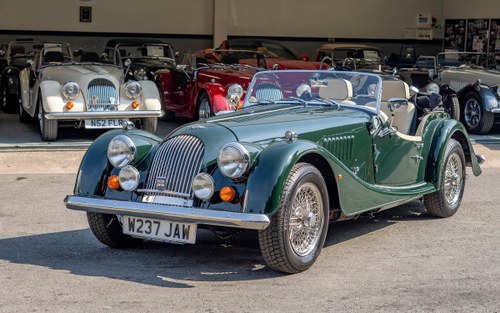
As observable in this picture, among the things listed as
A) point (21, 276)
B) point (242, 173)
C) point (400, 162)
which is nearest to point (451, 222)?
point (400, 162)

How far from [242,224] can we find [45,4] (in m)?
18.5

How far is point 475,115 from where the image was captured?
14.5m

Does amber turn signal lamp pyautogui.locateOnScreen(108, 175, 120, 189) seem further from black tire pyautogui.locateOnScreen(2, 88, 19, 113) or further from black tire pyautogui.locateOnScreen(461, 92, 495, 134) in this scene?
black tire pyautogui.locateOnScreen(2, 88, 19, 113)

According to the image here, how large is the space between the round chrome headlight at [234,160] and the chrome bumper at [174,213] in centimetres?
28

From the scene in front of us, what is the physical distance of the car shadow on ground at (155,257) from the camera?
5824 mm

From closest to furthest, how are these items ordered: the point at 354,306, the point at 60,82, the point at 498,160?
the point at 354,306 < the point at 498,160 < the point at 60,82

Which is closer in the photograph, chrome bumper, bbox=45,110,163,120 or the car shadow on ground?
the car shadow on ground

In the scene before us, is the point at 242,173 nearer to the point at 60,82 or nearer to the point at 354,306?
the point at 354,306

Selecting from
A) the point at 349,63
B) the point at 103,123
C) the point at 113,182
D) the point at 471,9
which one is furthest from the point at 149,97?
the point at 471,9

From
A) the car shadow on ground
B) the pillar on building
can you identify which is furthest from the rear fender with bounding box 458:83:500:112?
the pillar on building

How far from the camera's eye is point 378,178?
23.7 ft

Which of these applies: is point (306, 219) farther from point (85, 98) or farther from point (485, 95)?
point (485, 95)

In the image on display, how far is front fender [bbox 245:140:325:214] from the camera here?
18.5 feet

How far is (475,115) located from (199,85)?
14.7 feet
